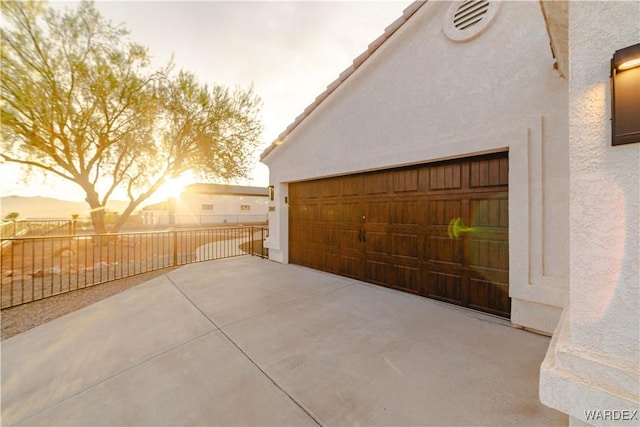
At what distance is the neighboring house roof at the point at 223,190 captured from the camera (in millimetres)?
25438

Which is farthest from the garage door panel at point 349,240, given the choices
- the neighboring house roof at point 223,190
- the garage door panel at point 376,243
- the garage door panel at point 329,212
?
the neighboring house roof at point 223,190

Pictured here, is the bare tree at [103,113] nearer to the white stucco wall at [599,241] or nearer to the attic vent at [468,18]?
Answer: the attic vent at [468,18]

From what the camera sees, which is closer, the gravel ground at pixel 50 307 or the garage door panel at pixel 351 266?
the gravel ground at pixel 50 307

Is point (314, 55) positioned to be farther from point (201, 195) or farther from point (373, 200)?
point (201, 195)

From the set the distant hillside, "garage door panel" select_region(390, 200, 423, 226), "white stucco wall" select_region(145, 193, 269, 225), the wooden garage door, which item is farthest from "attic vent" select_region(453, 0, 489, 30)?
"white stucco wall" select_region(145, 193, 269, 225)

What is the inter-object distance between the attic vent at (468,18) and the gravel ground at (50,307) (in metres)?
8.33

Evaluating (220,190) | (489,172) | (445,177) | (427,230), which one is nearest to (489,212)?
(489,172)

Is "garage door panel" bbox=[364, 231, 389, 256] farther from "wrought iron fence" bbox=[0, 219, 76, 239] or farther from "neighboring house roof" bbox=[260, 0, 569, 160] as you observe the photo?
"wrought iron fence" bbox=[0, 219, 76, 239]

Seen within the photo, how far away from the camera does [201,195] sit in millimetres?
25812

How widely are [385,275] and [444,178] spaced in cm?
230

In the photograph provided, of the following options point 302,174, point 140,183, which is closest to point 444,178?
point 302,174

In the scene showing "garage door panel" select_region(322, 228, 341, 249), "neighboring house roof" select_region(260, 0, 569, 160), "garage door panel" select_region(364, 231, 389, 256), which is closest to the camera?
"neighboring house roof" select_region(260, 0, 569, 160)

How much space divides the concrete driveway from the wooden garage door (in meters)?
0.55

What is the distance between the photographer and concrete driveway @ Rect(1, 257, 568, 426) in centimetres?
200
